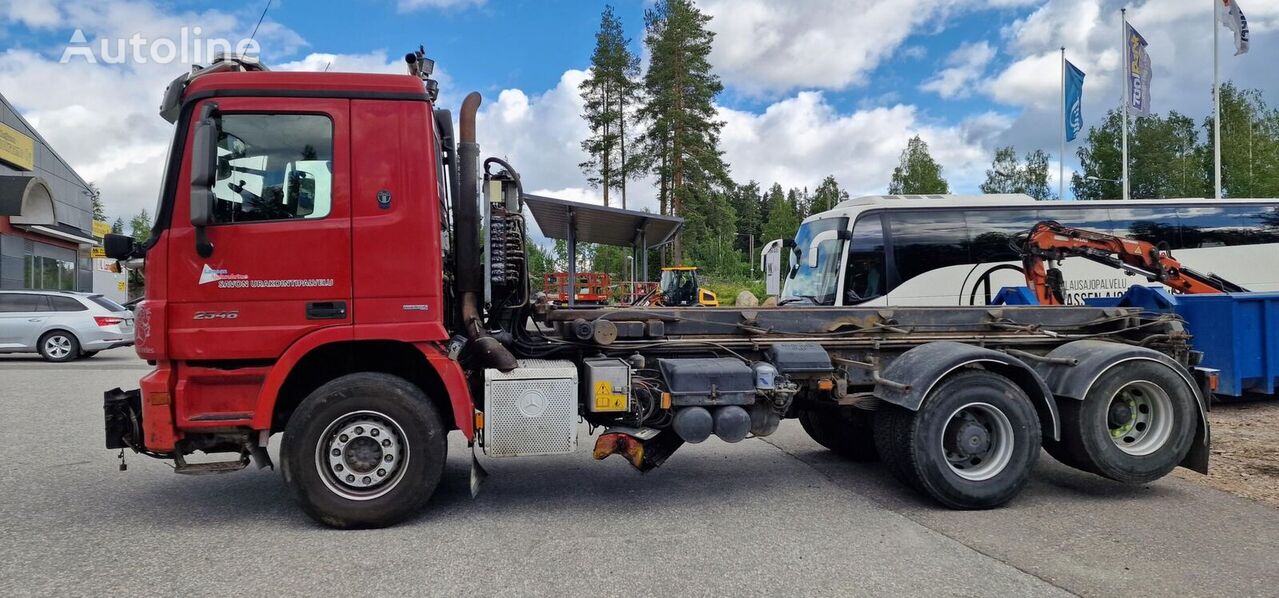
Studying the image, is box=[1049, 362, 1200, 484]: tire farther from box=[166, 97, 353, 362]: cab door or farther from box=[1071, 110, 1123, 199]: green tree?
box=[1071, 110, 1123, 199]: green tree

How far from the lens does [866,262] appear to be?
1414cm

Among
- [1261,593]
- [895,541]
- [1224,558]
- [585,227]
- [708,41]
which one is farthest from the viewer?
[708,41]

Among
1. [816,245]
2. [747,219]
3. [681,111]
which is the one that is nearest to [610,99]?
[681,111]

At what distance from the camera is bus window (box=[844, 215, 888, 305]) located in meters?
14.1

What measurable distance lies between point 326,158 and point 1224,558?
6.06 metres

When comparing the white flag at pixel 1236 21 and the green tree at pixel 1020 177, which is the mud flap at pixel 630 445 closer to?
the white flag at pixel 1236 21

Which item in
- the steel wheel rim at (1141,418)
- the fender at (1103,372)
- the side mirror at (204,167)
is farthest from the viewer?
the steel wheel rim at (1141,418)

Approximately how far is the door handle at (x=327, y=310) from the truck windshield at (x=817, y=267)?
10144mm

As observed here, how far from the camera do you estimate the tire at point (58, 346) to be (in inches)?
628

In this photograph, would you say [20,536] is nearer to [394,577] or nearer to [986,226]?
[394,577]

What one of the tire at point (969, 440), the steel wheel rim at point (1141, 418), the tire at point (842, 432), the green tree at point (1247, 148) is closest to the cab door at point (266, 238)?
the tire at point (969, 440)

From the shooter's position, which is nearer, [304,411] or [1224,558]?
[1224,558]

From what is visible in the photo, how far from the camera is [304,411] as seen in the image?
4.77 m

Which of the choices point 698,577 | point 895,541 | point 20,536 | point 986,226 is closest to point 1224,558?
point 895,541
